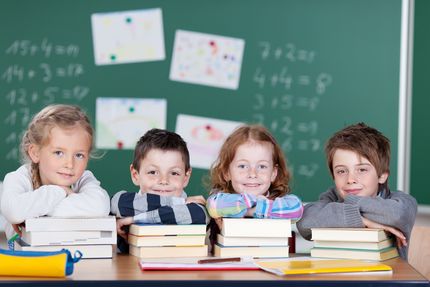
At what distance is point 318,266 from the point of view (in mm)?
2004

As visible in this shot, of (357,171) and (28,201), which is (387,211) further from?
(28,201)

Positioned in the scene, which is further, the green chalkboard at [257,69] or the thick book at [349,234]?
the green chalkboard at [257,69]

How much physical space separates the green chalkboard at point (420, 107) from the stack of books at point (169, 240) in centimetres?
230

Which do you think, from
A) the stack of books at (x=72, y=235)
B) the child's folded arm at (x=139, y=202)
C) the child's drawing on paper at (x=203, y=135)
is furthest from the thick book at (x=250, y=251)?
the child's drawing on paper at (x=203, y=135)

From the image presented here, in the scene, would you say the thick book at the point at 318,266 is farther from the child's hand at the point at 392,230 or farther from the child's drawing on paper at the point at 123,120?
the child's drawing on paper at the point at 123,120

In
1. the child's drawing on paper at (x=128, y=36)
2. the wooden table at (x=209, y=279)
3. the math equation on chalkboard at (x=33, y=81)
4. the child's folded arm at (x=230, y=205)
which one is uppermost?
the child's drawing on paper at (x=128, y=36)

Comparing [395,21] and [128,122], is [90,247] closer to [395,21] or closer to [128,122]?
[128,122]

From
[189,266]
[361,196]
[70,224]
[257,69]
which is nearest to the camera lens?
[189,266]

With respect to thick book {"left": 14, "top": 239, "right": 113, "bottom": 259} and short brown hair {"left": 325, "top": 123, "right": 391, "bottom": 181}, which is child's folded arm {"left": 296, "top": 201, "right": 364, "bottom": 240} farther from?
thick book {"left": 14, "top": 239, "right": 113, "bottom": 259}

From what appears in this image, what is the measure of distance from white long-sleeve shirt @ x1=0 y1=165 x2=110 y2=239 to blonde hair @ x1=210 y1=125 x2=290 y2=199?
1.34 feet

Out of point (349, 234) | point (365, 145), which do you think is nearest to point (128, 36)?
point (365, 145)

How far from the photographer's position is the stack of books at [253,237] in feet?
7.19

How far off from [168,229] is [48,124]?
522mm

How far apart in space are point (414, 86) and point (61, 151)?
2.46 metres
